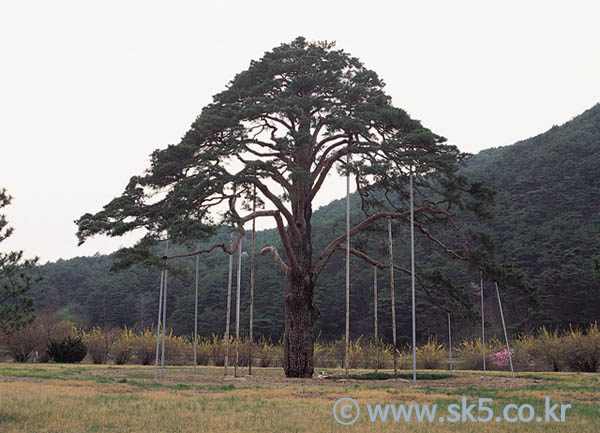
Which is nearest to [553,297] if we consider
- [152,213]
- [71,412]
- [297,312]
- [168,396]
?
[297,312]

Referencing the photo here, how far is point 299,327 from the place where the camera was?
68.1 ft

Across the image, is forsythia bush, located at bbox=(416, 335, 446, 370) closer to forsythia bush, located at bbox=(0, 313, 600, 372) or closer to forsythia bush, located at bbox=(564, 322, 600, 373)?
forsythia bush, located at bbox=(0, 313, 600, 372)

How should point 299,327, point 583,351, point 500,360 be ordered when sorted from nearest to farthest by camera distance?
point 299,327 → point 583,351 → point 500,360

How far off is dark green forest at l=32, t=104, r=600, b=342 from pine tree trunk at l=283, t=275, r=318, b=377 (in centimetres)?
2210

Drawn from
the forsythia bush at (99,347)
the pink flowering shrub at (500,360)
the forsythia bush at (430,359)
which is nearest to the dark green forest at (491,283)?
the forsythia bush at (99,347)

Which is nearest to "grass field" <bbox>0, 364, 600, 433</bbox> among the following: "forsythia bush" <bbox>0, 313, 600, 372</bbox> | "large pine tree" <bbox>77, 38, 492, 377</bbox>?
"large pine tree" <bbox>77, 38, 492, 377</bbox>

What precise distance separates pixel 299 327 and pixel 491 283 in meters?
34.3

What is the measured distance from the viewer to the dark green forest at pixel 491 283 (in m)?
49.1

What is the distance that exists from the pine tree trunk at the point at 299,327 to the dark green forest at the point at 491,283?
2210cm

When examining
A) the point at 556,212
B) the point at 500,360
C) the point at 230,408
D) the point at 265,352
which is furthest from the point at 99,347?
the point at 556,212

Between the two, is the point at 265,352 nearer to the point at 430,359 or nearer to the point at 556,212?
the point at 430,359

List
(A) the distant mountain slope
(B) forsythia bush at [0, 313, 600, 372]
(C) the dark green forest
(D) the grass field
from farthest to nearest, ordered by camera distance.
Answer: (C) the dark green forest, (A) the distant mountain slope, (B) forsythia bush at [0, 313, 600, 372], (D) the grass field

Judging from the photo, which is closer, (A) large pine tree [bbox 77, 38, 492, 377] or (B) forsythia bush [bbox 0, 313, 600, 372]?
(A) large pine tree [bbox 77, 38, 492, 377]

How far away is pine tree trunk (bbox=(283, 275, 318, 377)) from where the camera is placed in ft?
67.5
